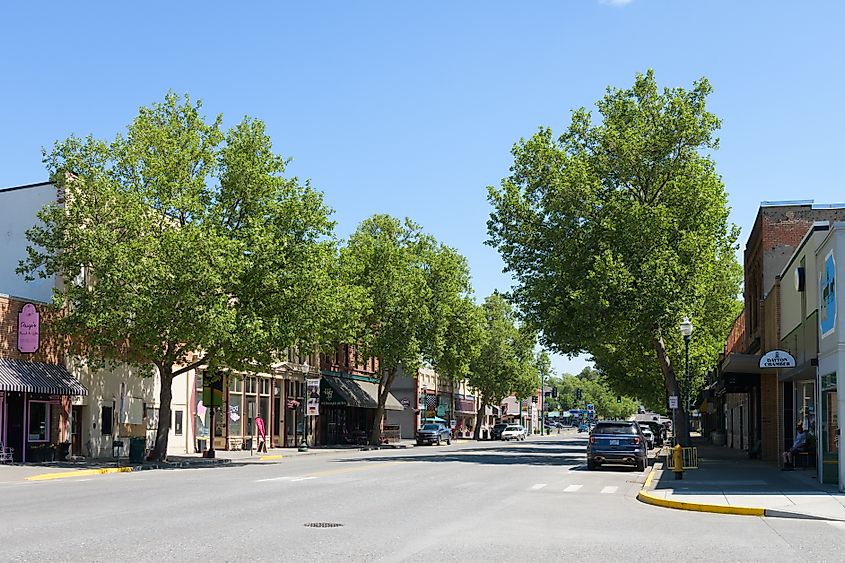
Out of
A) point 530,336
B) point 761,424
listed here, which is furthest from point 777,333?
point 530,336

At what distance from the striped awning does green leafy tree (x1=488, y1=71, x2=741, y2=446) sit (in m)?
19.0

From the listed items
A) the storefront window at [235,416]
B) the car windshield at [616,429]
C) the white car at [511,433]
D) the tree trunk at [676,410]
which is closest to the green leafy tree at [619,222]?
the tree trunk at [676,410]

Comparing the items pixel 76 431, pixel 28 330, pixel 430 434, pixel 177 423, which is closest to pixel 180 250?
pixel 28 330

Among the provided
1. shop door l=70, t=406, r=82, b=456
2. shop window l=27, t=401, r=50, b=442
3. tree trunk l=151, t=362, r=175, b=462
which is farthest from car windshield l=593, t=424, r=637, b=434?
shop door l=70, t=406, r=82, b=456

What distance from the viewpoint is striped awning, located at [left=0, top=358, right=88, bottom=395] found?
109ft

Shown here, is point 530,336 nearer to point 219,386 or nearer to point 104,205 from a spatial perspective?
point 219,386

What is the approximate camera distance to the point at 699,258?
4103cm

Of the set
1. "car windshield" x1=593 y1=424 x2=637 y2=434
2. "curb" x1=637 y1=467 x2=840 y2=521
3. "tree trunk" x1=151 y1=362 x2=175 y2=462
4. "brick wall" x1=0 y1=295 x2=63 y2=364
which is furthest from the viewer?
"tree trunk" x1=151 y1=362 x2=175 y2=462

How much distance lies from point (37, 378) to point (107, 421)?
6906mm

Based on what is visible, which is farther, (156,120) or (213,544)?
(156,120)

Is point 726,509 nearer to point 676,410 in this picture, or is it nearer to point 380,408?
point 676,410

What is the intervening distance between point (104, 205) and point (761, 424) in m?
29.4

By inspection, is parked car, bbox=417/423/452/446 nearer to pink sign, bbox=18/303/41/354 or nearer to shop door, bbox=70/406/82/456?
shop door, bbox=70/406/82/456

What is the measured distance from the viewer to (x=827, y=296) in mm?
24188
